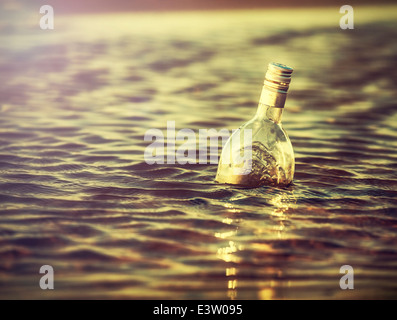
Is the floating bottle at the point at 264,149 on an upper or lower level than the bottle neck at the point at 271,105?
lower

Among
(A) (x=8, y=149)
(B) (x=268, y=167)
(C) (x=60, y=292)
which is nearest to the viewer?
(C) (x=60, y=292)

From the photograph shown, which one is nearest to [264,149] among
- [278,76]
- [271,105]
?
[271,105]

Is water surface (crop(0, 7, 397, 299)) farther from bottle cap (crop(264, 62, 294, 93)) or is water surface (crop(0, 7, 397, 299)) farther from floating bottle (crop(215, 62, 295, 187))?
bottle cap (crop(264, 62, 294, 93))

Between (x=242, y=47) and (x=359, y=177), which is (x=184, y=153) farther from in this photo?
(x=242, y=47)

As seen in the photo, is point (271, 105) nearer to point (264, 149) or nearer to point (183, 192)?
point (264, 149)

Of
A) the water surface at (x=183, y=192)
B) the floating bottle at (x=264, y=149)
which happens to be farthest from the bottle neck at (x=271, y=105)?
the water surface at (x=183, y=192)

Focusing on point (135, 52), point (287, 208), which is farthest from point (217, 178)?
point (135, 52)

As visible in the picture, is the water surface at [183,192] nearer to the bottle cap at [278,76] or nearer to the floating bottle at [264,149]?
the floating bottle at [264,149]

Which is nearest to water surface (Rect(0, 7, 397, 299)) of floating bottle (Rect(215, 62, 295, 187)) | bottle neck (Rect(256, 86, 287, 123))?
floating bottle (Rect(215, 62, 295, 187))

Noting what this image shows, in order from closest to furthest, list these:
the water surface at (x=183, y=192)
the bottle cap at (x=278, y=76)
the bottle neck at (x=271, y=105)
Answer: the water surface at (x=183, y=192)
the bottle cap at (x=278, y=76)
the bottle neck at (x=271, y=105)
